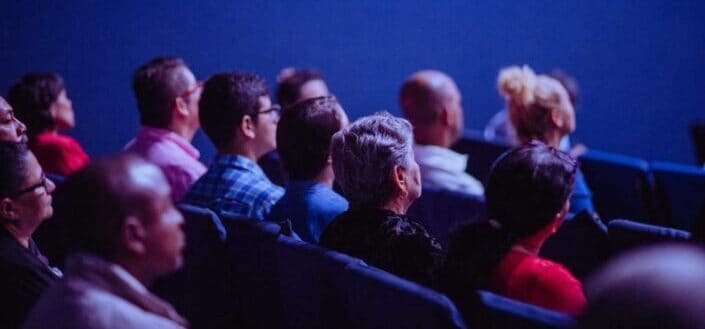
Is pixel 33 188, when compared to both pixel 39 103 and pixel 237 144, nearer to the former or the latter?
pixel 237 144

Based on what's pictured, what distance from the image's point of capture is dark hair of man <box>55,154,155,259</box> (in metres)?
1.98

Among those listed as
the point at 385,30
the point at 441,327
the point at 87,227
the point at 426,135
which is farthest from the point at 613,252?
the point at 385,30

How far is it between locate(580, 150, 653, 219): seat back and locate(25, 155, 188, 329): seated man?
2993mm

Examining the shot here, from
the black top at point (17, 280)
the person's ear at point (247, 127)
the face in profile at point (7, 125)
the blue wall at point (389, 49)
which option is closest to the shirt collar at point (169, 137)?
the person's ear at point (247, 127)

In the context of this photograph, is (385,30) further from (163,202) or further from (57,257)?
(163,202)

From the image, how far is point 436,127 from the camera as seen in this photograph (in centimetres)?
469

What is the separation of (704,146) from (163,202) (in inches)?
152

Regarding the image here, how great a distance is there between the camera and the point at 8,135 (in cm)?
363

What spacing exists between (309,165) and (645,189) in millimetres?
1896

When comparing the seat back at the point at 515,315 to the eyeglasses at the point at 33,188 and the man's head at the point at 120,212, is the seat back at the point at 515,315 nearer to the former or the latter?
the man's head at the point at 120,212

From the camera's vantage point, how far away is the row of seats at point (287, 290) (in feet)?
7.06

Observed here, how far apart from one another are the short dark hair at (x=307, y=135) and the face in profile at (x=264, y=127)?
19.4 inches

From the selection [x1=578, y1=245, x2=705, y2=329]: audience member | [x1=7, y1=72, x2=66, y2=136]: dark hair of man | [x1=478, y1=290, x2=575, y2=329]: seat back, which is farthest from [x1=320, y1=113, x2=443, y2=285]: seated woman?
[x1=7, y1=72, x2=66, y2=136]: dark hair of man

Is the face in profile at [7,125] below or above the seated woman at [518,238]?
below
